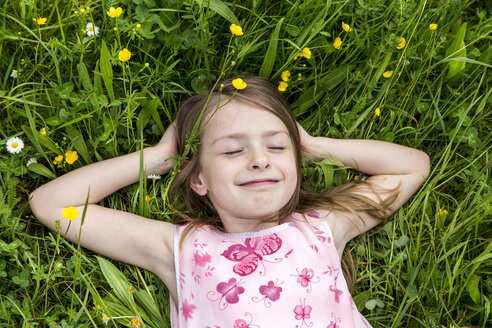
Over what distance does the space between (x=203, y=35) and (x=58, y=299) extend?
1539 millimetres

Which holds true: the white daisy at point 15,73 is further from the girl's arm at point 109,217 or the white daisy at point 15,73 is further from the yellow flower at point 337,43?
the yellow flower at point 337,43

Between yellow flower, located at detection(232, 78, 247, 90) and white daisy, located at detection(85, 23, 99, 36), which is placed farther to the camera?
white daisy, located at detection(85, 23, 99, 36)

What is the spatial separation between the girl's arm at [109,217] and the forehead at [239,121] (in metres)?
0.34

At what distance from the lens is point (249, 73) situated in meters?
2.82

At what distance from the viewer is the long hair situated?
2535 millimetres

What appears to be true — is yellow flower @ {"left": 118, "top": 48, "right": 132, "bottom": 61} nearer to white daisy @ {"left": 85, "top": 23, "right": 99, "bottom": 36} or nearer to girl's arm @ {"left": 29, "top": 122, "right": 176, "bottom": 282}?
white daisy @ {"left": 85, "top": 23, "right": 99, "bottom": 36}

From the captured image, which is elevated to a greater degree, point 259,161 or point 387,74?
point 387,74

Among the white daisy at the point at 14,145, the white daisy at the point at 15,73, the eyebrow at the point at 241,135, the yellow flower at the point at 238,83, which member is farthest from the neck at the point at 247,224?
the white daisy at the point at 15,73

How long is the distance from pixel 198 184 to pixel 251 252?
44cm

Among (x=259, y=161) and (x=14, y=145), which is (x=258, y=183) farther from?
(x=14, y=145)

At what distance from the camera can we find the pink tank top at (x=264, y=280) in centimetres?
229

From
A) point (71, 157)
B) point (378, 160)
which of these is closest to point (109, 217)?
point (71, 157)

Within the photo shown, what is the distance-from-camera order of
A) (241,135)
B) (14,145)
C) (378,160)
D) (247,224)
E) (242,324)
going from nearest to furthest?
(242,324) < (241,135) < (247,224) < (14,145) < (378,160)

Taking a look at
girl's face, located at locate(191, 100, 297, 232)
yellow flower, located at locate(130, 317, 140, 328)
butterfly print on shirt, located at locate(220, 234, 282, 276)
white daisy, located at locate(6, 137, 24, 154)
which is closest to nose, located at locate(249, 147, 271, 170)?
girl's face, located at locate(191, 100, 297, 232)
